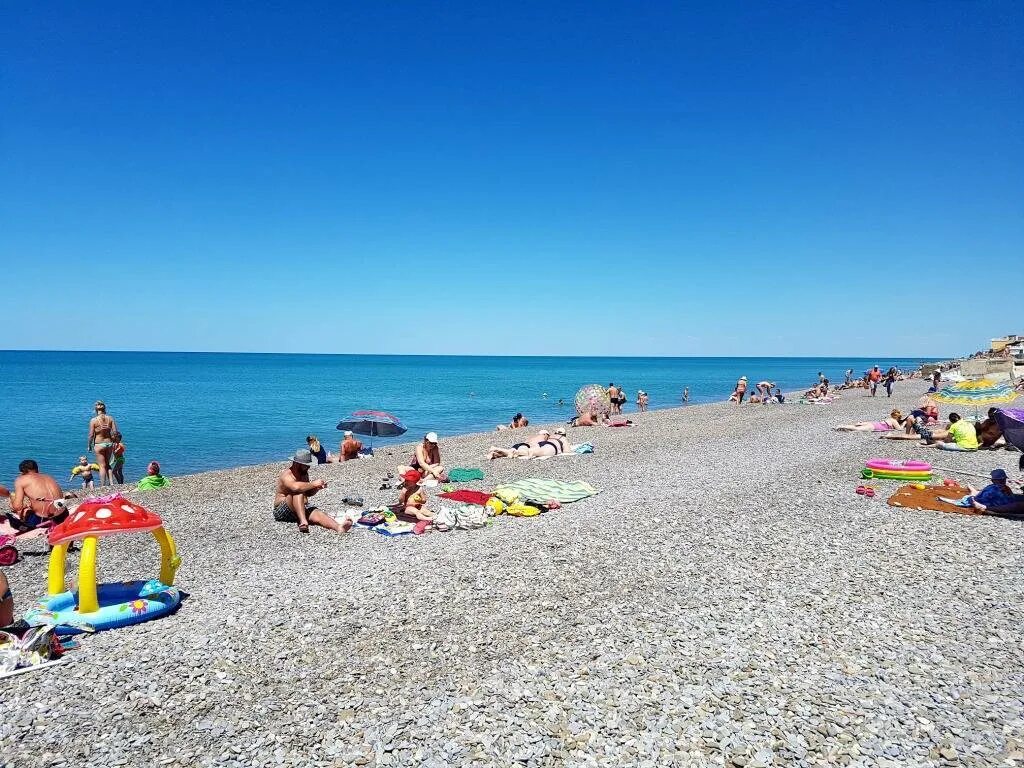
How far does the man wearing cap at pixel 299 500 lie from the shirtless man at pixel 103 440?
9379 mm

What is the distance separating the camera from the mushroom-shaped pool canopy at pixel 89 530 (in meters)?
6.21

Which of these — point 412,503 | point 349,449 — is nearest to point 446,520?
point 412,503

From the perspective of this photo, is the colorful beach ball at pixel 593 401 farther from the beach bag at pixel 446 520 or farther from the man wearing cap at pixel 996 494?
the beach bag at pixel 446 520

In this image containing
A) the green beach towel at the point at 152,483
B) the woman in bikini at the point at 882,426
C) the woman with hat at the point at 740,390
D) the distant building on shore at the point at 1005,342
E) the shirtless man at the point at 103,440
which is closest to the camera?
the green beach towel at the point at 152,483

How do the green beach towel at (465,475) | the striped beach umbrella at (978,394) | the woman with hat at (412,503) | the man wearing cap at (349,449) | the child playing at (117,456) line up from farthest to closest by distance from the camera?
1. the striped beach umbrella at (978,394)
2. the man wearing cap at (349,449)
3. the child playing at (117,456)
4. the green beach towel at (465,475)
5. the woman with hat at (412,503)

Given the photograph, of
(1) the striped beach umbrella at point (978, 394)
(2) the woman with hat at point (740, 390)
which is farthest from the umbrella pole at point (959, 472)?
(2) the woman with hat at point (740, 390)

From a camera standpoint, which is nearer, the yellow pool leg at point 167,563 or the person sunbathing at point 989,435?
the yellow pool leg at point 167,563

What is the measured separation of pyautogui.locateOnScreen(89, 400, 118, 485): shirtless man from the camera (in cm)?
1669

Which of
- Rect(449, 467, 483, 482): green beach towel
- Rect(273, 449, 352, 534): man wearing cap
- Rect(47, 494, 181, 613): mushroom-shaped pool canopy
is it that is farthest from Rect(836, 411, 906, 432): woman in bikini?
Rect(47, 494, 181, 613): mushroom-shaped pool canopy

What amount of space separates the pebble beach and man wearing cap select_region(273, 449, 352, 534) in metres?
0.30

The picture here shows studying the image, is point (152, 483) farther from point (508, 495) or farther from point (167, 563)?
point (508, 495)

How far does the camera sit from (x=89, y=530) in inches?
245

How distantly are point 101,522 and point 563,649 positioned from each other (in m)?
5.07

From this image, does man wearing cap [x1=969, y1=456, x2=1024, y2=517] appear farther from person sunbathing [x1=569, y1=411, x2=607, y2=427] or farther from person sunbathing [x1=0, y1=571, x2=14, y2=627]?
person sunbathing [x1=569, y1=411, x2=607, y2=427]
